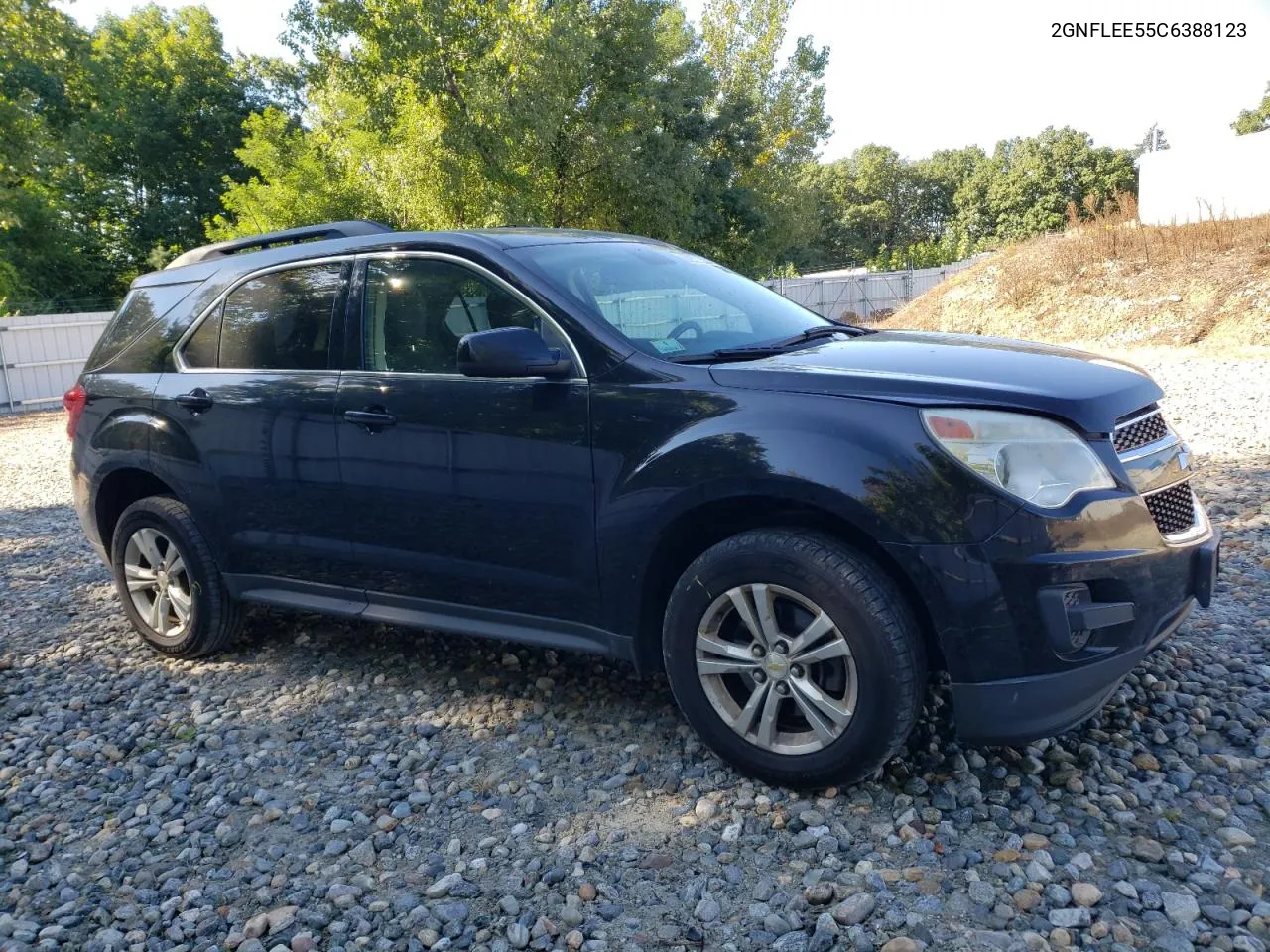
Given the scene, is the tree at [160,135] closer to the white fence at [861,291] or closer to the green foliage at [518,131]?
the green foliage at [518,131]

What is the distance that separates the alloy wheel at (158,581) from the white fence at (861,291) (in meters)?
33.4

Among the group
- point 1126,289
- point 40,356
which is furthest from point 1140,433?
point 40,356

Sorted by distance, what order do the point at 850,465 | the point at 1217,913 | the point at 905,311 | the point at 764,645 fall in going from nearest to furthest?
1. the point at 1217,913
2. the point at 850,465
3. the point at 764,645
4. the point at 905,311

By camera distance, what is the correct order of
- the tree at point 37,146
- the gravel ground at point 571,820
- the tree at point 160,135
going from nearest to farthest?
the gravel ground at point 571,820
the tree at point 37,146
the tree at point 160,135

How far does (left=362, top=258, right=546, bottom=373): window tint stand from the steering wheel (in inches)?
19.4

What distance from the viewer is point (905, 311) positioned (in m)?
24.8

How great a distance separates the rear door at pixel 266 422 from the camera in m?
4.08

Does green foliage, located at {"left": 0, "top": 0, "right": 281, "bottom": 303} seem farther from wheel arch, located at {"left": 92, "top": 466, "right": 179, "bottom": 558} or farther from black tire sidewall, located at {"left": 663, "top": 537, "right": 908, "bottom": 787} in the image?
black tire sidewall, located at {"left": 663, "top": 537, "right": 908, "bottom": 787}

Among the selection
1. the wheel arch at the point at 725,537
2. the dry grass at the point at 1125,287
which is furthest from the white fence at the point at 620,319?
the dry grass at the point at 1125,287

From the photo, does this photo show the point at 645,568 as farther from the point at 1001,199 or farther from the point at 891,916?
the point at 1001,199

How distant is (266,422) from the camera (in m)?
4.19

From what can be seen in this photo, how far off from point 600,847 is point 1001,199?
85.2m

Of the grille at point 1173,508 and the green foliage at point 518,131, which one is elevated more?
the green foliage at point 518,131

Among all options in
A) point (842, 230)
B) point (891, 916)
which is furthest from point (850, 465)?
point (842, 230)
